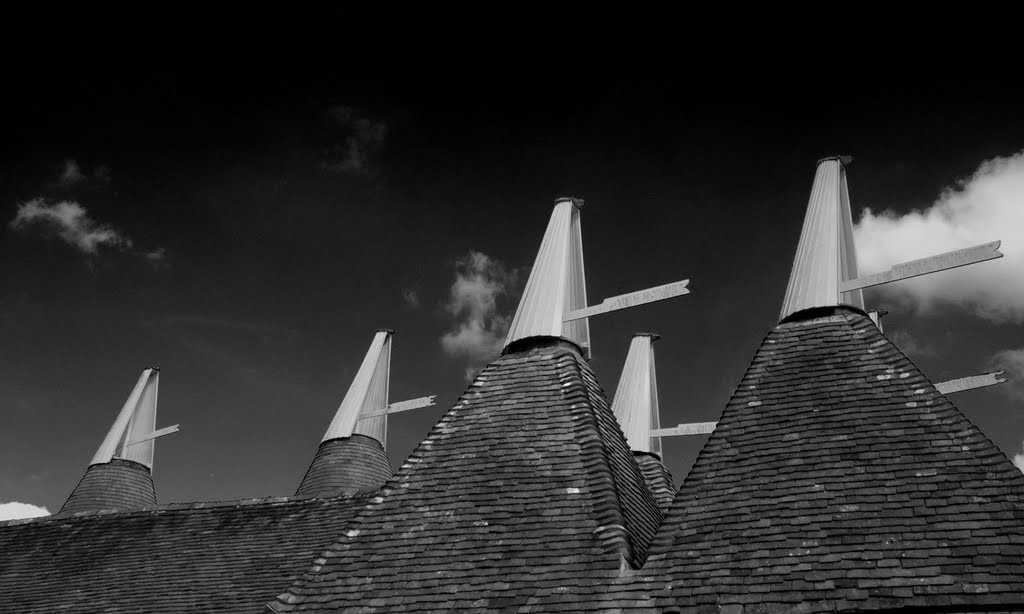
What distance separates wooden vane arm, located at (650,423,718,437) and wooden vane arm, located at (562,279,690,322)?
14.7 ft

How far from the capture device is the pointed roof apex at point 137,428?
73.1 ft

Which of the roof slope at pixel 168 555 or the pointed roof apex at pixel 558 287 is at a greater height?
the pointed roof apex at pixel 558 287

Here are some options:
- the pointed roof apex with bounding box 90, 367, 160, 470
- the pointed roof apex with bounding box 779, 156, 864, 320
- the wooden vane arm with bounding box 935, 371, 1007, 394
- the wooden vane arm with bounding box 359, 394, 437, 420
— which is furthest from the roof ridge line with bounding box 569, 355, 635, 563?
the pointed roof apex with bounding box 90, 367, 160, 470

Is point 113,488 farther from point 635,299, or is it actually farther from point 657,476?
point 635,299

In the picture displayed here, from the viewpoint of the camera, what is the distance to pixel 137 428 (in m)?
22.9

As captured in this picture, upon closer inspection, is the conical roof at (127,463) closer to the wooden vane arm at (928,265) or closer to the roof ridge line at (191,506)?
the roof ridge line at (191,506)

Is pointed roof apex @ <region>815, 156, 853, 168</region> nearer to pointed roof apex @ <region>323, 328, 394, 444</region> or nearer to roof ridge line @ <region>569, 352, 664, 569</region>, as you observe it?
roof ridge line @ <region>569, 352, 664, 569</region>

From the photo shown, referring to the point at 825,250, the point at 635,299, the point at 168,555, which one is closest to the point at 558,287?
the point at 635,299

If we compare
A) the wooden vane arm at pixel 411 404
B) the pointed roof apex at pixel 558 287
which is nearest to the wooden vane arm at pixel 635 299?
the pointed roof apex at pixel 558 287

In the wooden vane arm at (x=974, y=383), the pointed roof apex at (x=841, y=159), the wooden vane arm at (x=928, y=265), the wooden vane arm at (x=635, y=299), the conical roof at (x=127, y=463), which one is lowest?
the wooden vane arm at (x=974, y=383)

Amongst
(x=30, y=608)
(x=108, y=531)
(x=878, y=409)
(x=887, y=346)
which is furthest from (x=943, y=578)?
(x=108, y=531)

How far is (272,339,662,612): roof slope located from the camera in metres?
7.23

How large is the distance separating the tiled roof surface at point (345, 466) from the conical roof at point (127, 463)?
4.22 meters

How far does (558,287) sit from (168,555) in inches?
267
